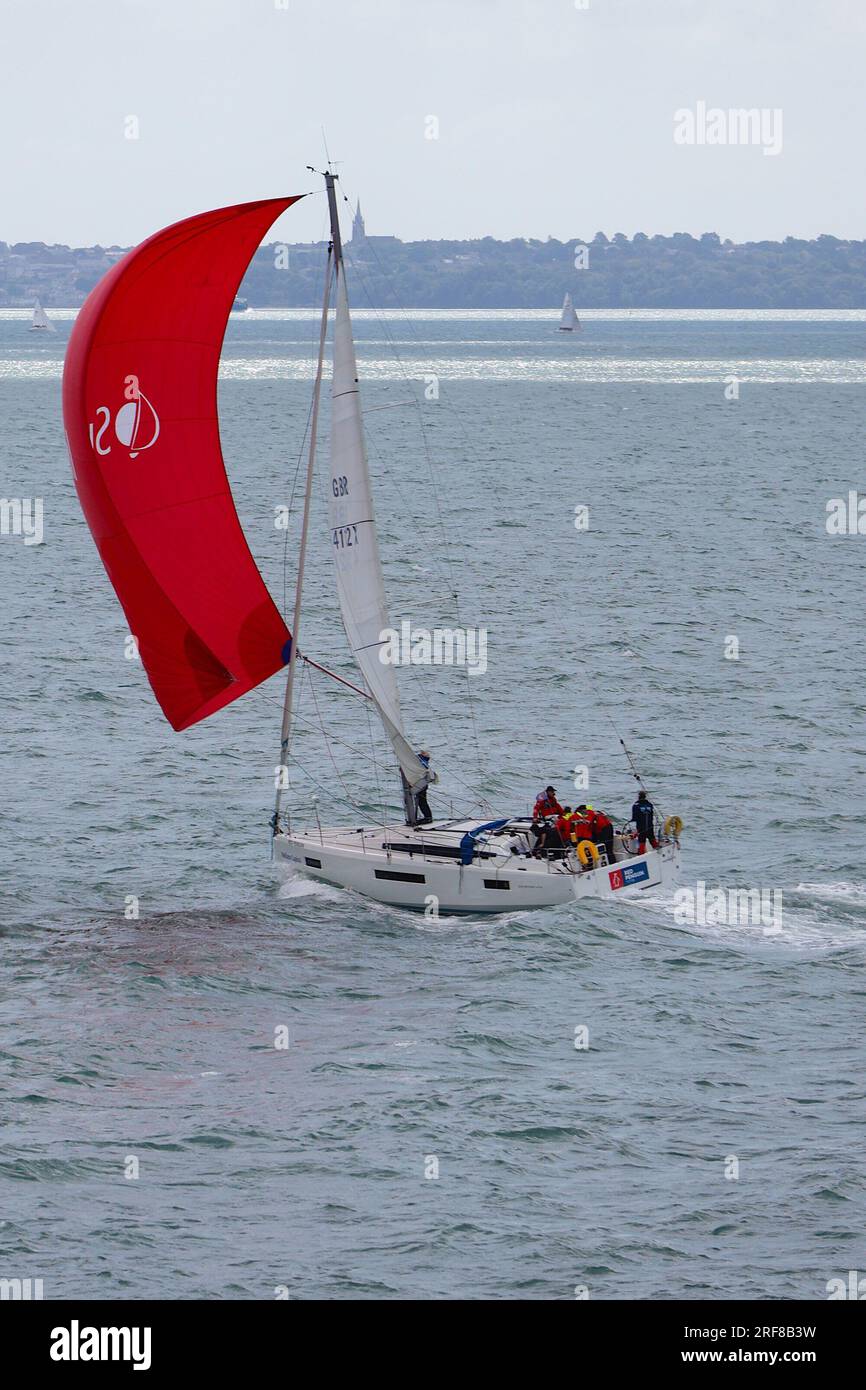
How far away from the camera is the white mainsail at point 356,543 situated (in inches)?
1227

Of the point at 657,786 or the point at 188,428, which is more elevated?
the point at 188,428

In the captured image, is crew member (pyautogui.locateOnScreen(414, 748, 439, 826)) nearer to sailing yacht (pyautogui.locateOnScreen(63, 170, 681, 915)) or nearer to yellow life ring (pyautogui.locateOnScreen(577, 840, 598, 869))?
sailing yacht (pyautogui.locateOnScreen(63, 170, 681, 915))

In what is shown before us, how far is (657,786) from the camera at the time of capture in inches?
1547

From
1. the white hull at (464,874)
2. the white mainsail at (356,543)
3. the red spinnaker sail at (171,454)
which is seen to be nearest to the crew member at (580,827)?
the white hull at (464,874)

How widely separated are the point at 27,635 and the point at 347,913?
26540mm

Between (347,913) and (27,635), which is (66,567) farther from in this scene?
(347,913)

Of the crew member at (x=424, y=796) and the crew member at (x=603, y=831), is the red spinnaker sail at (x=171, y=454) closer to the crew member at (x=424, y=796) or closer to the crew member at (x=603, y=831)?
the crew member at (x=424, y=796)

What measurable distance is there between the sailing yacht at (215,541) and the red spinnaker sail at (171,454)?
1.0 inches

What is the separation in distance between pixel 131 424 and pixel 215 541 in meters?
2.33

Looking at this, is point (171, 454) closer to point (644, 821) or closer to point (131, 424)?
point (131, 424)
